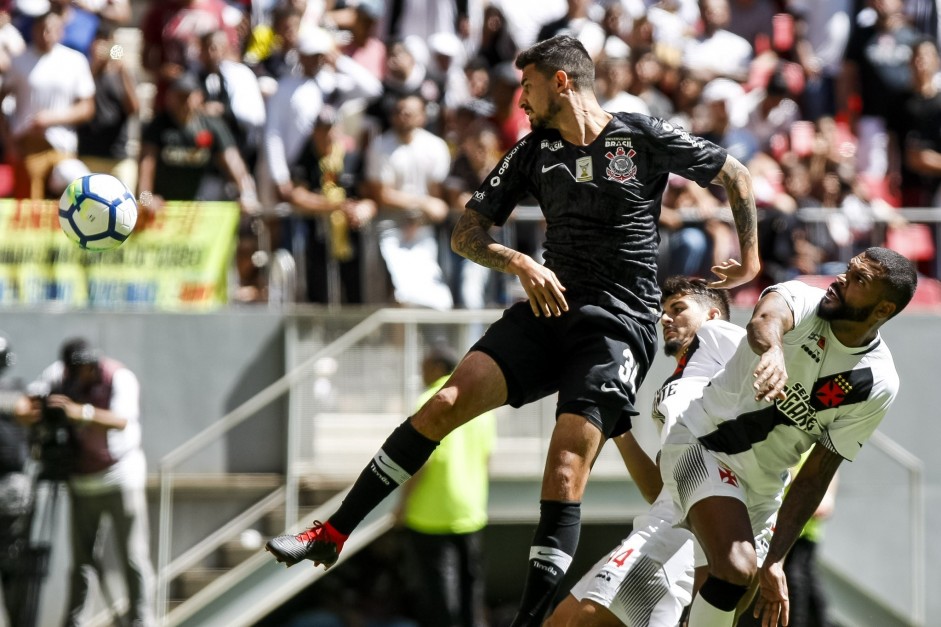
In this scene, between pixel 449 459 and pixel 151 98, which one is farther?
pixel 151 98

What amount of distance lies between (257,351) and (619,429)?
5949mm

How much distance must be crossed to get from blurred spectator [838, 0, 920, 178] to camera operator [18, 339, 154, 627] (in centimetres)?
707

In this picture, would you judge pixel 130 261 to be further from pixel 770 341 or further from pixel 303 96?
pixel 770 341

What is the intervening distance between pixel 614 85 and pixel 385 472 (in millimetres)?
6150

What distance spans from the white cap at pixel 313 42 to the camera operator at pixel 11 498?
3505 millimetres

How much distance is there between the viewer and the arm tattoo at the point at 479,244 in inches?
255

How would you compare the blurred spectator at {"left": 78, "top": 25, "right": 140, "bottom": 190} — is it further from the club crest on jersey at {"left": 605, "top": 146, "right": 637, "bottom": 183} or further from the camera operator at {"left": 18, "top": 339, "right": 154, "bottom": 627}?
the club crest on jersey at {"left": 605, "top": 146, "right": 637, "bottom": 183}

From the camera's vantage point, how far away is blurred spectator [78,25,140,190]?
39.9 feet

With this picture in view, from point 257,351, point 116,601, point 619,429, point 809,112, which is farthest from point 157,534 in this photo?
point 809,112

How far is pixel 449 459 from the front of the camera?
10.5 metres

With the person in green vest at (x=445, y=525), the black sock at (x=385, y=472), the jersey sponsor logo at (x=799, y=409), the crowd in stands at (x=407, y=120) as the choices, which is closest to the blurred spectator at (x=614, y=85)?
the crowd in stands at (x=407, y=120)

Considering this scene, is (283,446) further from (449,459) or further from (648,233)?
(648,233)

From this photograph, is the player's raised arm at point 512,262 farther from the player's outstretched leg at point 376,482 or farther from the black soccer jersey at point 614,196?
the player's outstretched leg at point 376,482

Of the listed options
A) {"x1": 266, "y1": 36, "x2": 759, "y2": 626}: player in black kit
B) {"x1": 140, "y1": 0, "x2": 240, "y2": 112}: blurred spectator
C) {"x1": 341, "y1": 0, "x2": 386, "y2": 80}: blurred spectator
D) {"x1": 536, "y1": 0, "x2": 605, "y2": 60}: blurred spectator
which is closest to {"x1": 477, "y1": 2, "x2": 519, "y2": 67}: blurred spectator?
{"x1": 536, "y1": 0, "x2": 605, "y2": 60}: blurred spectator
